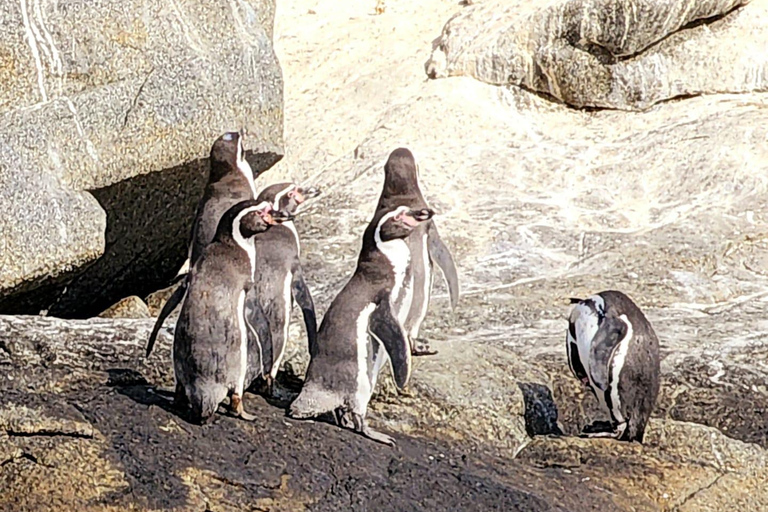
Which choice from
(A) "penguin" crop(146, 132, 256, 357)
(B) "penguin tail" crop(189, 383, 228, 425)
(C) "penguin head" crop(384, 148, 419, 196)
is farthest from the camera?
(C) "penguin head" crop(384, 148, 419, 196)

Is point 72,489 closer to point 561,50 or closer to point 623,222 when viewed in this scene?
point 623,222

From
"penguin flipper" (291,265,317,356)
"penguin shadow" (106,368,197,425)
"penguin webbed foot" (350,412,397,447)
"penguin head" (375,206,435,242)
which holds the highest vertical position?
"penguin head" (375,206,435,242)

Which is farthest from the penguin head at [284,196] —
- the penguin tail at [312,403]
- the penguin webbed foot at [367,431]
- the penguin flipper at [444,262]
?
the penguin webbed foot at [367,431]

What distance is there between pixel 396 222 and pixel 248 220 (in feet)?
2.51

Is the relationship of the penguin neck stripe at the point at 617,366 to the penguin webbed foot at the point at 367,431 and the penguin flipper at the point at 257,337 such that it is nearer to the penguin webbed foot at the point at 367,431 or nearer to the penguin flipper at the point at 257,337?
the penguin webbed foot at the point at 367,431

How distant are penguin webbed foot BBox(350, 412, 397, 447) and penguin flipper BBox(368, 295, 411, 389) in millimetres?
213

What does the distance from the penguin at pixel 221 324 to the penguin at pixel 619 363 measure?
167cm

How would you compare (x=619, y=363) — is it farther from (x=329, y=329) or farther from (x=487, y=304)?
(x=487, y=304)

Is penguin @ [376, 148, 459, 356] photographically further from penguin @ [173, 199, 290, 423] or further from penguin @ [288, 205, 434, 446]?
penguin @ [173, 199, 290, 423]

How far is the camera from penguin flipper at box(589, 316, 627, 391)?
6.56 m

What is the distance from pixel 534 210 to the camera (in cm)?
985

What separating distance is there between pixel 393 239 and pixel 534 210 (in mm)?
3726

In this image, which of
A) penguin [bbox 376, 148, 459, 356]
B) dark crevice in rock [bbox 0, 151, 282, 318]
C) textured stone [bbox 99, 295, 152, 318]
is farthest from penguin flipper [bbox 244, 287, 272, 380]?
textured stone [bbox 99, 295, 152, 318]

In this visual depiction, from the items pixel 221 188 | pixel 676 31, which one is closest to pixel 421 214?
pixel 221 188
